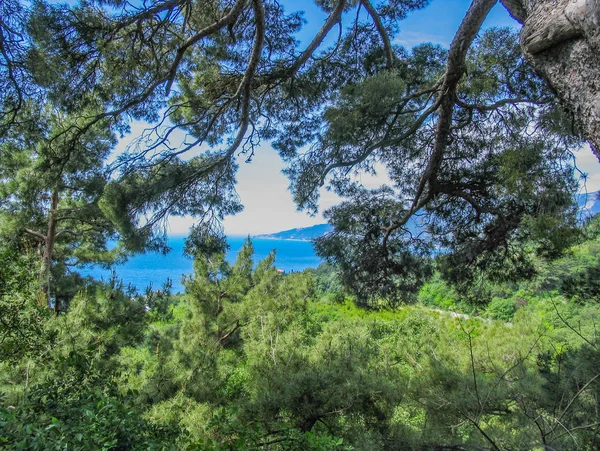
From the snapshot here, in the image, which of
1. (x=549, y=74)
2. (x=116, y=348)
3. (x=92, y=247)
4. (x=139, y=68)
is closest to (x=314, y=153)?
(x=139, y=68)

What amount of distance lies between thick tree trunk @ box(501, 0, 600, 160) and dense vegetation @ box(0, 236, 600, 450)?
3.58 feet

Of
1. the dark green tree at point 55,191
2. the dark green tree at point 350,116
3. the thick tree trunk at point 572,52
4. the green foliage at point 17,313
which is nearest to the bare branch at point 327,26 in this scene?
the dark green tree at point 350,116

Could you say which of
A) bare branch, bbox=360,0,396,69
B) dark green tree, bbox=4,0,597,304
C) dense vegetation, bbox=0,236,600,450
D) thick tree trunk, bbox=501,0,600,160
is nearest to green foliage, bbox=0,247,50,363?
dense vegetation, bbox=0,236,600,450

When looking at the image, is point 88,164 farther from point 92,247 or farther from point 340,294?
point 92,247

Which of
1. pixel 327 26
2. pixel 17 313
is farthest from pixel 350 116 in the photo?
pixel 17 313

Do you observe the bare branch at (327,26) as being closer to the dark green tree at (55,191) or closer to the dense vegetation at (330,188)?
the dense vegetation at (330,188)

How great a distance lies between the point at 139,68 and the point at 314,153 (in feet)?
5.97

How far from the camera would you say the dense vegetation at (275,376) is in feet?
5.55

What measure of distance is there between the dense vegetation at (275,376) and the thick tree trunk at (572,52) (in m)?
1.09

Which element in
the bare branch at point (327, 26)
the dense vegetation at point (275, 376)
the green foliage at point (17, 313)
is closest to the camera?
the dense vegetation at point (275, 376)

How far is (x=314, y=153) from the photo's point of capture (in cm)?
317

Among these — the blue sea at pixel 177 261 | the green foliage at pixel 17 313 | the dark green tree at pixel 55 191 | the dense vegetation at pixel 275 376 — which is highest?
the dark green tree at pixel 55 191

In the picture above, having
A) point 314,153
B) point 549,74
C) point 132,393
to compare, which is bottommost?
point 132,393

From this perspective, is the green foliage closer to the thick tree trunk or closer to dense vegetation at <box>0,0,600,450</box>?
dense vegetation at <box>0,0,600,450</box>
